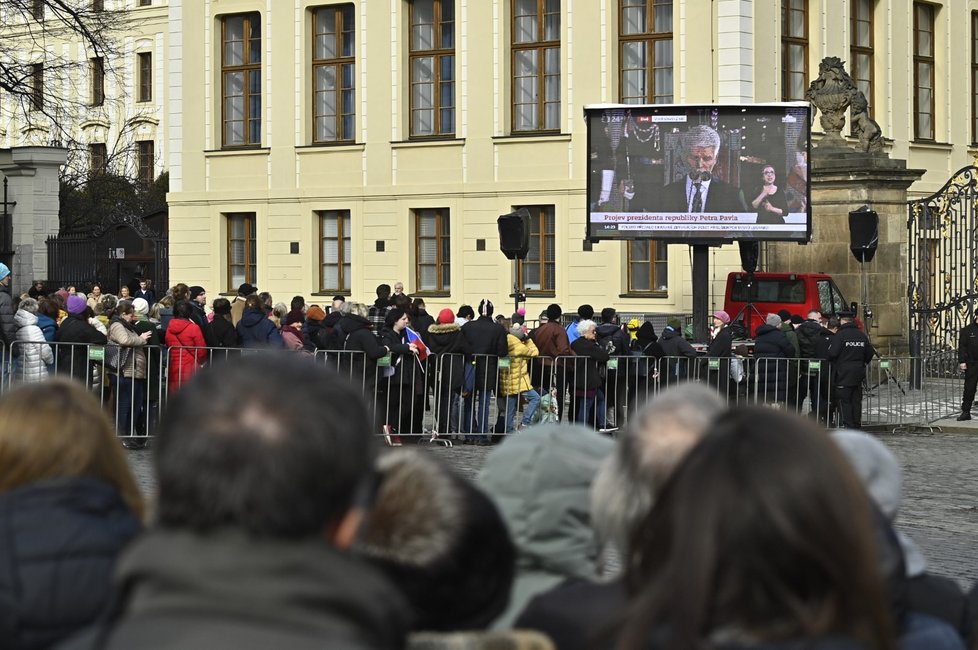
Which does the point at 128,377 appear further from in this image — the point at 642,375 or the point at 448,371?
the point at 642,375

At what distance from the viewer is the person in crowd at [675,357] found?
68.2 feet

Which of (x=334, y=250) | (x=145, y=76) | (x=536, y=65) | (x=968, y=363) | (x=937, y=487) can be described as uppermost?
(x=145, y=76)

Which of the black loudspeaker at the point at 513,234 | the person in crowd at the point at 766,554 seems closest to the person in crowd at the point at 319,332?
the black loudspeaker at the point at 513,234

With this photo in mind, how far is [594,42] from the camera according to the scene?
34156 mm

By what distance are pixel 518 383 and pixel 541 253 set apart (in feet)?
50.0

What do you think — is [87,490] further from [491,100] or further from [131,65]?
[131,65]

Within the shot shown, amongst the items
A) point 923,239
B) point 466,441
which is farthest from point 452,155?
point 466,441

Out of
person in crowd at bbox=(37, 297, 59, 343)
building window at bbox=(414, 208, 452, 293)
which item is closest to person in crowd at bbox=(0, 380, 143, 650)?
person in crowd at bbox=(37, 297, 59, 343)

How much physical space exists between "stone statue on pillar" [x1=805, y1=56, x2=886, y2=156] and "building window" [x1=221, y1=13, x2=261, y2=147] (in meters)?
14.0

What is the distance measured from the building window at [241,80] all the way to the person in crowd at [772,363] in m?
19.3

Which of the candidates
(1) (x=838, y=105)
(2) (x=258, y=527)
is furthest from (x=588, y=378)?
(2) (x=258, y=527)

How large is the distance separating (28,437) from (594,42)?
3122 cm

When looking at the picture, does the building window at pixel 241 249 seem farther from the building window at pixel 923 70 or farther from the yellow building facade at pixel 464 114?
the building window at pixel 923 70

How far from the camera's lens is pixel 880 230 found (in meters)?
29.0
